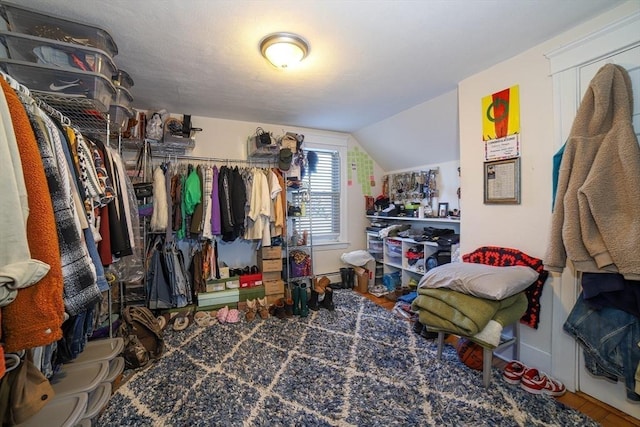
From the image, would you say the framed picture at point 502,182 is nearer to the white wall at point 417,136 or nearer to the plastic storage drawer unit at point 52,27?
the white wall at point 417,136

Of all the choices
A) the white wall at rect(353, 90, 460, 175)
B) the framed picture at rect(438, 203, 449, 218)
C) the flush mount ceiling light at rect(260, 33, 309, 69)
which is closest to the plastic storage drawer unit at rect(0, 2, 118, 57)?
the flush mount ceiling light at rect(260, 33, 309, 69)

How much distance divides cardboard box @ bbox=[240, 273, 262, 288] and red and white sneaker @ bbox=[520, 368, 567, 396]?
8.29ft

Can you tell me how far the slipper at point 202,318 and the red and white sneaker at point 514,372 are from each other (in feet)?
8.43

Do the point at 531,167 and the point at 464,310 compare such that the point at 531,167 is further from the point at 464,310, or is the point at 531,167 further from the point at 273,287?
the point at 273,287

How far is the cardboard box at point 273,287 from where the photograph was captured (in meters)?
3.23

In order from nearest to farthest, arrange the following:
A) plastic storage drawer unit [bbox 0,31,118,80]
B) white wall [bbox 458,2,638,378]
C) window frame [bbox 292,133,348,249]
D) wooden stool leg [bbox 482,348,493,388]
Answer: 1. plastic storage drawer unit [bbox 0,31,118,80]
2. wooden stool leg [bbox 482,348,493,388]
3. white wall [bbox 458,2,638,378]
4. window frame [bbox 292,133,348,249]

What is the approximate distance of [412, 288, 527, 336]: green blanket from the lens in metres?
1.65

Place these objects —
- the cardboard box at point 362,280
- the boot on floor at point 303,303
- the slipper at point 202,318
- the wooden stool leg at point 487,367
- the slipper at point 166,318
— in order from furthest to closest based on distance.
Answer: the cardboard box at point 362,280, the boot on floor at point 303,303, the slipper at point 202,318, the slipper at point 166,318, the wooden stool leg at point 487,367

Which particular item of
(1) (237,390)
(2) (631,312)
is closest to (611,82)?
(2) (631,312)

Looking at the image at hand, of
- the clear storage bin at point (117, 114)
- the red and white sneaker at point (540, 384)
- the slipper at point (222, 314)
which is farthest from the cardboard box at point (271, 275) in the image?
the red and white sneaker at point (540, 384)

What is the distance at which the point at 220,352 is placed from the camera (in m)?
2.26

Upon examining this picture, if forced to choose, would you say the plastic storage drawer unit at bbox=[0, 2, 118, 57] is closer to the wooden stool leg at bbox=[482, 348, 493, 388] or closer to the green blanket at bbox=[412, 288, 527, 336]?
the green blanket at bbox=[412, 288, 527, 336]

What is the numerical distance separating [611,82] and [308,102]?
2.25m

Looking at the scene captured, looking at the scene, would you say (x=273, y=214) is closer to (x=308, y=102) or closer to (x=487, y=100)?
(x=308, y=102)
